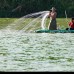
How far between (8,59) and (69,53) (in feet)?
7.43

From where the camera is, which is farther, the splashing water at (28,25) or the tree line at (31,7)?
the tree line at (31,7)

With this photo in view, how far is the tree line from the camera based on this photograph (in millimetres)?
58438

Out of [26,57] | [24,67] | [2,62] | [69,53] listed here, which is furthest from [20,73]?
[69,53]

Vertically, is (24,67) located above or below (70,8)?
above

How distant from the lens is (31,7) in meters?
58.8

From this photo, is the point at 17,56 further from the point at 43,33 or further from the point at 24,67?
the point at 43,33

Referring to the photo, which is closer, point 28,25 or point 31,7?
point 28,25

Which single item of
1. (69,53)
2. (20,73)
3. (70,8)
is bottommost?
(70,8)

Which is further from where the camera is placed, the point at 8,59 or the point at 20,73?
the point at 8,59

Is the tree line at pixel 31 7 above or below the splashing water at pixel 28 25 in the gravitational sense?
below

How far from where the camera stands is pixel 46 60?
507 inches

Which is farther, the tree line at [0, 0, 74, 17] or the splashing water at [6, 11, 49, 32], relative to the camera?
the tree line at [0, 0, 74, 17]

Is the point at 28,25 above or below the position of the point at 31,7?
above

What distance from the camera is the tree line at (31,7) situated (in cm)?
5844
